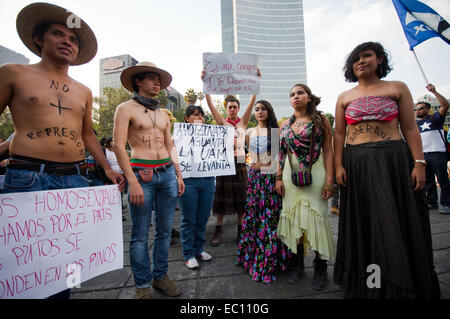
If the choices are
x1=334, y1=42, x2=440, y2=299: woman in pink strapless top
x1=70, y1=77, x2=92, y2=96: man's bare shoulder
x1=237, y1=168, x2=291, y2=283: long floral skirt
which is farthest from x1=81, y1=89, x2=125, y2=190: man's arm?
x1=334, y1=42, x2=440, y2=299: woman in pink strapless top

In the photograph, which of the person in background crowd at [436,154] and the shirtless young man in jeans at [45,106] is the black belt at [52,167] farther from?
the person in background crowd at [436,154]

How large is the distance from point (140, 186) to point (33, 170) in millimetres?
718

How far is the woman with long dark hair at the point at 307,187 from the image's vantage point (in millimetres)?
2076

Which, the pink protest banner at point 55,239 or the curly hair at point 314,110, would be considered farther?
the curly hair at point 314,110

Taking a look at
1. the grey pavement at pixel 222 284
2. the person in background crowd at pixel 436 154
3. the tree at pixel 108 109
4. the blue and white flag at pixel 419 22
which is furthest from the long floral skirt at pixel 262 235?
the tree at pixel 108 109

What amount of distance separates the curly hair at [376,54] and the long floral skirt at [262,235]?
1.39 m

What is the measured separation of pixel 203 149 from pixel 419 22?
352cm

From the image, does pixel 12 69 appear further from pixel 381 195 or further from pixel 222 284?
pixel 381 195

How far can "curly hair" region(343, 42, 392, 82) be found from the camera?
77.2 inches

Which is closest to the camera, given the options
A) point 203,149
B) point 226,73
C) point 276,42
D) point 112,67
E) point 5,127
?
point 203,149

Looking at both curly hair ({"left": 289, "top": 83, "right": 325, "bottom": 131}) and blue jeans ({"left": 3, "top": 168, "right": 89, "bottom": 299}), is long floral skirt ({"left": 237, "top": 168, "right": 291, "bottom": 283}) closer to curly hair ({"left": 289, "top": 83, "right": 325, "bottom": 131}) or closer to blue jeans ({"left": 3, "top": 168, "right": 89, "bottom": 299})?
curly hair ({"left": 289, "top": 83, "right": 325, "bottom": 131})

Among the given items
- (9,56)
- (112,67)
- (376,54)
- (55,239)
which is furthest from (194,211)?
(112,67)

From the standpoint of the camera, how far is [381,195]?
1.77 metres
